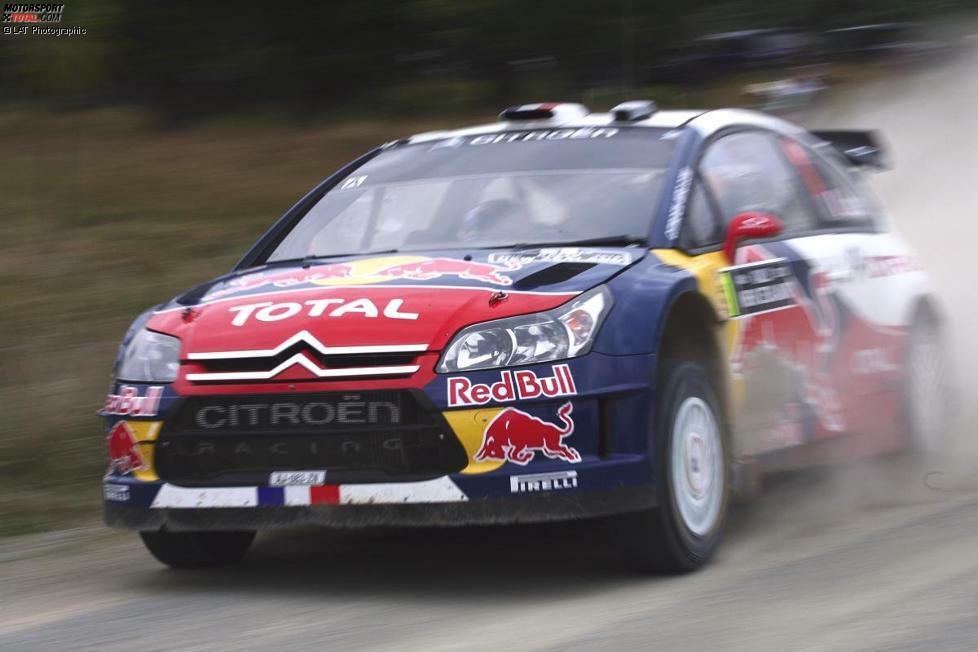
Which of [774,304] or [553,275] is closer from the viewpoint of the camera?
[553,275]

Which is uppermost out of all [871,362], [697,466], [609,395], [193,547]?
[609,395]

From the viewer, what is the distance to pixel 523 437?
503 centimetres

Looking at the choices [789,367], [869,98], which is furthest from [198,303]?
[869,98]

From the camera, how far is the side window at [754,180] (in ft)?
21.1

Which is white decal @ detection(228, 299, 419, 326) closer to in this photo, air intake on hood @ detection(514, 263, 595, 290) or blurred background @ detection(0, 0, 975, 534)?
air intake on hood @ detection(514, 263, 595, 290)

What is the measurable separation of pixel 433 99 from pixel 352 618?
44.3 ft

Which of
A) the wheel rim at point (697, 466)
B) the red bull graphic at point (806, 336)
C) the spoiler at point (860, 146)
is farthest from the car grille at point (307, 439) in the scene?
the spoiler at point (860, 146)

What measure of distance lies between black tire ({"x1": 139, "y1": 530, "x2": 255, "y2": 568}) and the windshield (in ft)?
3.74

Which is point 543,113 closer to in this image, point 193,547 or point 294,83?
point 193,547

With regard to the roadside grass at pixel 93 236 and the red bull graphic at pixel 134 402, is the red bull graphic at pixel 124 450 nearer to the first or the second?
the red bull graphic at pixel 134 402

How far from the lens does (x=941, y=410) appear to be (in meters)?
7.76

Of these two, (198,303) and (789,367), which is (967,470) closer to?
(789,367)

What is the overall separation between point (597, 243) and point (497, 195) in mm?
608

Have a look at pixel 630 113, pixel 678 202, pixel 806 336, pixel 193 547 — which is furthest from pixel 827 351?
pixel 193 547
